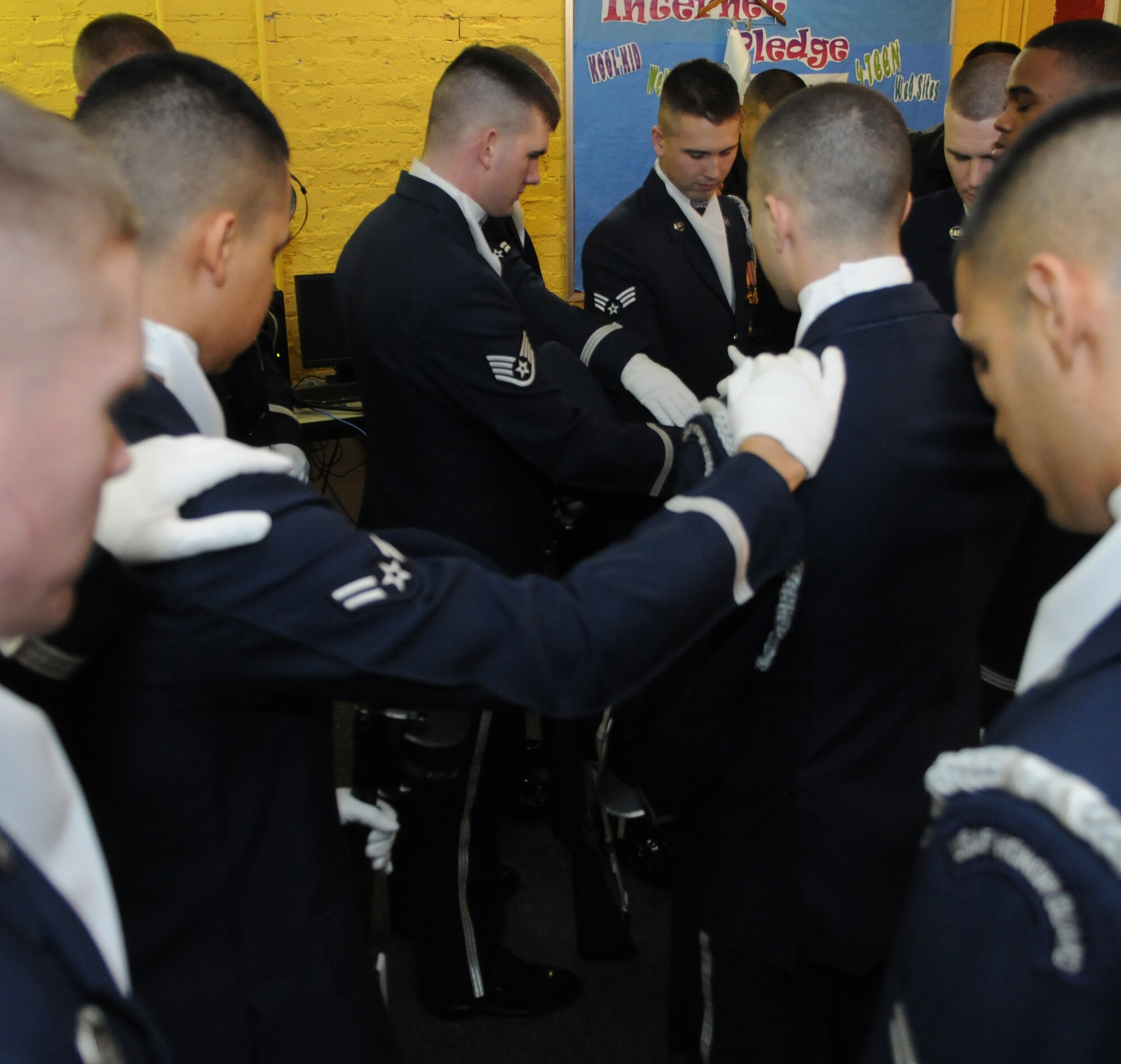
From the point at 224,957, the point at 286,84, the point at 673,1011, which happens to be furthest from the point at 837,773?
the point at 286,84

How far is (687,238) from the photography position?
2.84m

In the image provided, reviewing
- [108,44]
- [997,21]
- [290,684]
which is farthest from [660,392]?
[997,21]

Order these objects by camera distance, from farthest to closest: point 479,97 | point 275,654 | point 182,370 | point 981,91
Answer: point 981,91, point 479,97, point 182,370, point 275,654

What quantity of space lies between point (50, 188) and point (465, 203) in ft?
5.49

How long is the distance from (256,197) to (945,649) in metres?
0.99

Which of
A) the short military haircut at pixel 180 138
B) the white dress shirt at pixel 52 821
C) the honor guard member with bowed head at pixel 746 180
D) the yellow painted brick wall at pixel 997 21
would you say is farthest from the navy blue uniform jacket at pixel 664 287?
the yellow painted brick wall at pixel 997 21

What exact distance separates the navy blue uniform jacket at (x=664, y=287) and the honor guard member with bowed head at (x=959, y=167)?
0.54m

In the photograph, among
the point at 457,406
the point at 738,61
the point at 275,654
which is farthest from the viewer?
the point at 738,61

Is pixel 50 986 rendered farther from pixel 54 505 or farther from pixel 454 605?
pixel 454 605

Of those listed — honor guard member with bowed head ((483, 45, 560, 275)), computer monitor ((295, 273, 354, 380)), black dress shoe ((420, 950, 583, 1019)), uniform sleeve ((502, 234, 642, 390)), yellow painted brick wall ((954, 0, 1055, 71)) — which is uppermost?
yellow painted brick wall ((954, 0, 1055, 71))

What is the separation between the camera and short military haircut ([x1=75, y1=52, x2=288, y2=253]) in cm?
109

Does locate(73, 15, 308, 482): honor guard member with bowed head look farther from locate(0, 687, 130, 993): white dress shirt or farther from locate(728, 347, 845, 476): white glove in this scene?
locate(0, 687, 130, 993): white dress shirt

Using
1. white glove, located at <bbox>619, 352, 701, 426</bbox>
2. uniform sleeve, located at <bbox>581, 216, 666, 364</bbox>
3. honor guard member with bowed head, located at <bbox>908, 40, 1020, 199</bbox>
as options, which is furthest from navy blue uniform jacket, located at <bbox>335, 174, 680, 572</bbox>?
honor guard member with bowed head, located at <bbox>908, 40, 1020, 199</bbox>

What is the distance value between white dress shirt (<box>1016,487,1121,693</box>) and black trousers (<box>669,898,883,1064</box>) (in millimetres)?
743
